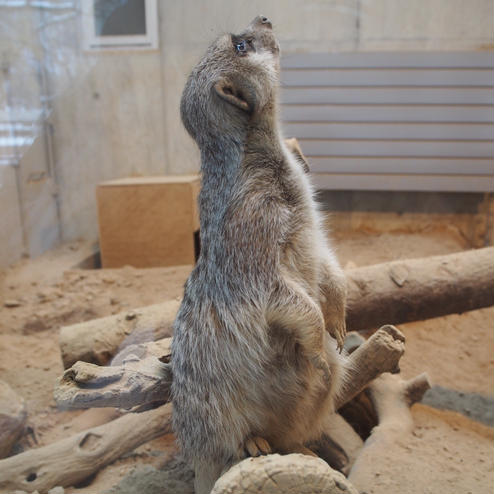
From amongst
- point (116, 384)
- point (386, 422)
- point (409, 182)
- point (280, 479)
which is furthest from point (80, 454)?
point (409, 182)

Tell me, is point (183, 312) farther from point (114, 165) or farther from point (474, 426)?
point (114, 165)

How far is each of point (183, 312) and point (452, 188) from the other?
266cm

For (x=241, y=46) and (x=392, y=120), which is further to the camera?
(x=392, y=120)

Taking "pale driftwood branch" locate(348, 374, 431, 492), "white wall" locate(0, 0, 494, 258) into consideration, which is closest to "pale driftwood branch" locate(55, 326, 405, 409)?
"pale driftwood branch" locate(348, 374, 431, 492)

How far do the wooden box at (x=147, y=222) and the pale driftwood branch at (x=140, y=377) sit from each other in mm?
1587

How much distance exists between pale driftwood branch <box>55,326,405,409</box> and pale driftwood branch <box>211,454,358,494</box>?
544 millimetres

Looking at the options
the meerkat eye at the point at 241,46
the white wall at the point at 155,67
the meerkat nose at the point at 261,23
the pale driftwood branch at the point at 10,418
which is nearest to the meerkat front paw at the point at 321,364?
the meerkat eye at the point at 241,46

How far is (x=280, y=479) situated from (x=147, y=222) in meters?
2.66

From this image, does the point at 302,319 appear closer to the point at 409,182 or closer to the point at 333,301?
the point at 333,301

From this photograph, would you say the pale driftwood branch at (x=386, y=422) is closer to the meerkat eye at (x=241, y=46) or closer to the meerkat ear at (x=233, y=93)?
the meerkat ear at (x=233, y=93)

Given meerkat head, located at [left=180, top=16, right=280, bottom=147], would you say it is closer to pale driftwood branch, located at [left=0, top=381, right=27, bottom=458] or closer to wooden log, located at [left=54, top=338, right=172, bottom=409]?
wooden log, located at [left=54, top=338, right=172, bottom=409]

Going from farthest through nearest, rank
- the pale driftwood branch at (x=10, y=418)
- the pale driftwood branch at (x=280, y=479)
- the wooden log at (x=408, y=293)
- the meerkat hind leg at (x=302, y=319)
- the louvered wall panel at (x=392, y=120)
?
the louvered wall panel at (x=392, y=120) < the wooden log at (x=408, y=293) < the pale driftwood branch at (x=10, y=418) < the meerkat hind leg at (x=302, y=319) < the pale driftwood branch at (x=280, y=479)

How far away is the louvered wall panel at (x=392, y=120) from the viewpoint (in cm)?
337

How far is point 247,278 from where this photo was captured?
5.08 feet
